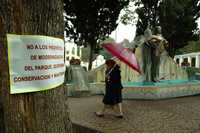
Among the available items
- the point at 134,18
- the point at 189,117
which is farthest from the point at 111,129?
the point at 134,18

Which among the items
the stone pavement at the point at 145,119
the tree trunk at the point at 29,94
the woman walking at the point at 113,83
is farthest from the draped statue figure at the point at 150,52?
the tree trunk at the point at 29,94

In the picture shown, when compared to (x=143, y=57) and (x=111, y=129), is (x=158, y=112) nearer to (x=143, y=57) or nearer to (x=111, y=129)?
(x=111, y=129)

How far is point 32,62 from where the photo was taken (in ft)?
8.66

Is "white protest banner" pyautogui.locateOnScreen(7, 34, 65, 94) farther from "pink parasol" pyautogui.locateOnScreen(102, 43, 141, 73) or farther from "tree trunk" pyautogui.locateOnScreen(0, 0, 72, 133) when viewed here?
"pink parasol" pyautogui.locateOnScreen(102, 43, 141, 73)

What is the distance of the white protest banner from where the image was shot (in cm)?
257

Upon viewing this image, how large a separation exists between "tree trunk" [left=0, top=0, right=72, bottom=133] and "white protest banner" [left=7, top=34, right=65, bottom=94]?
0.16 feet

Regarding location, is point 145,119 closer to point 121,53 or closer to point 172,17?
point 121,53

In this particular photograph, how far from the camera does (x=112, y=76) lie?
7422mm

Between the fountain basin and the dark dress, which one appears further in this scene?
the fountain basin

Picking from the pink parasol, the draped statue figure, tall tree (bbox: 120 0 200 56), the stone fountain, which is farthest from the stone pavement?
tall tree (bbox: 120 0 200 56)

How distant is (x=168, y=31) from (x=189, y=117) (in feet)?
60.5

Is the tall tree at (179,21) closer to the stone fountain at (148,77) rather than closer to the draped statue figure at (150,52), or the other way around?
the stone fountain at (148,77)

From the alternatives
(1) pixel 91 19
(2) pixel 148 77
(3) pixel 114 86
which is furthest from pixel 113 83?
(1) pixel 91 19

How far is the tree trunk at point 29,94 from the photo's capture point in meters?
2.56
